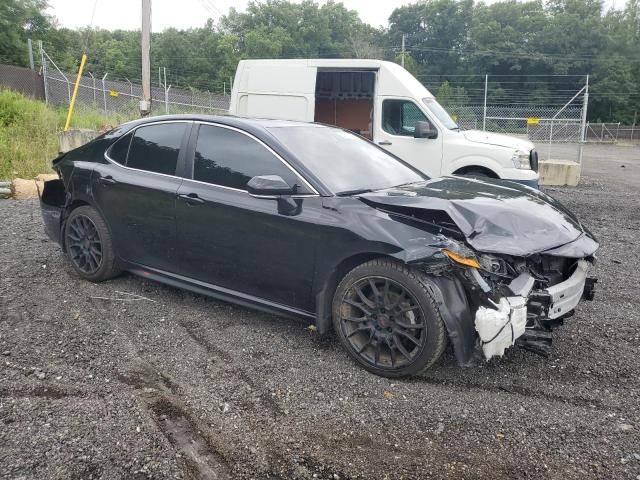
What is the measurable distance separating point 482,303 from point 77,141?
36.1ft

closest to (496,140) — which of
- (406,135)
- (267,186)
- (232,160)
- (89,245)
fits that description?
(406,135)

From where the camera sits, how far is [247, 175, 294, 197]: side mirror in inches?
139

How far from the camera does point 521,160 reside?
8.19m

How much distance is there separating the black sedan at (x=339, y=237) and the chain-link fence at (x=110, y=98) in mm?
12978

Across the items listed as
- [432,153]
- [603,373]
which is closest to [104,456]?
[603,373]

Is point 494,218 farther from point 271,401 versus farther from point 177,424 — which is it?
point 177,424

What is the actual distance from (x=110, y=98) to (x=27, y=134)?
12.8 meters

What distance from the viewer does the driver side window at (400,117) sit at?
8.72 meters

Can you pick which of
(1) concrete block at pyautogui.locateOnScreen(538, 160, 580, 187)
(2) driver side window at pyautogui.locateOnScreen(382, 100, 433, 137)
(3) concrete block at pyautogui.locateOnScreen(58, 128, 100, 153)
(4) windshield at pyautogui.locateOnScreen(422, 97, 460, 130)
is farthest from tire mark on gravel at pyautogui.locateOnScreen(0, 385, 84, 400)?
(1) concrete block at pyautogui.locateOnScreen(538, 160, 580, 187)

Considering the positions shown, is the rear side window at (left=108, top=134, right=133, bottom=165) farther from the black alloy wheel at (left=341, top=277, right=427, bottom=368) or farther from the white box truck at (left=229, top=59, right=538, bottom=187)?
the white box truck at (left=229, top=59, right=538, bottom=187)

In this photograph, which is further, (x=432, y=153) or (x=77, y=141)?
(x=77, y=141)

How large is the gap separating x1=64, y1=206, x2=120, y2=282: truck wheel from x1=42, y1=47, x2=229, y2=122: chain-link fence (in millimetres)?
12328

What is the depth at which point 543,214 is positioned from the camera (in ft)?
12.1

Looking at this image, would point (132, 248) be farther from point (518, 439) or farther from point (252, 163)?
point (518, 439)
